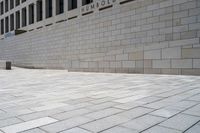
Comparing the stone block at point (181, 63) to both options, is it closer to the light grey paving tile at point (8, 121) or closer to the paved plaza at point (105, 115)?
the paved plaza at point (105, 115)

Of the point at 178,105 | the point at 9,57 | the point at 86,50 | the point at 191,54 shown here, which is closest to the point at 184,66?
the point at 191,54

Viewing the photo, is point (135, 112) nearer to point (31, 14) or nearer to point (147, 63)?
point (147, 63)

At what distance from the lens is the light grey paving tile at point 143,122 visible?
3.38 m

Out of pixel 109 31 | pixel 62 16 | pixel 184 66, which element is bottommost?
pixel 184 66

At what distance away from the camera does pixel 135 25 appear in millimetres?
16000

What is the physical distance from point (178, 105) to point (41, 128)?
2895 millimetres

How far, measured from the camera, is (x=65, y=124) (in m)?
3.56

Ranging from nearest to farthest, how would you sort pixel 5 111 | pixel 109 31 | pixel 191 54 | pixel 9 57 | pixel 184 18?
1. pixel 5 111
2. pixel 191 54
3. pixel 184 18
4. pixel 109 31
5. pixel 9 57

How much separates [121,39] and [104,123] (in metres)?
13.9

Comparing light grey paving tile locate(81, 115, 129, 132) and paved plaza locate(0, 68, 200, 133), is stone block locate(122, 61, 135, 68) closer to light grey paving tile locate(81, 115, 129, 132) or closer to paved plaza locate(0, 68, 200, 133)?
paved plaza locate(0, 68, 200, 133)

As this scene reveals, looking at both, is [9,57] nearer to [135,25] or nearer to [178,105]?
[135,25]

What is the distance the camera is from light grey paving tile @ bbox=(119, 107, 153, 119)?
13.2ft

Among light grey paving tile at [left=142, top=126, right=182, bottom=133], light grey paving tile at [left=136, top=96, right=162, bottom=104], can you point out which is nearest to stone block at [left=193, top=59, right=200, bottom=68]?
light grey paving tile at [left=136, top=96, right=162, bottom=104]

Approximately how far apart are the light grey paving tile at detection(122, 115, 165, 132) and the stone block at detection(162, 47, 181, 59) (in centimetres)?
835
